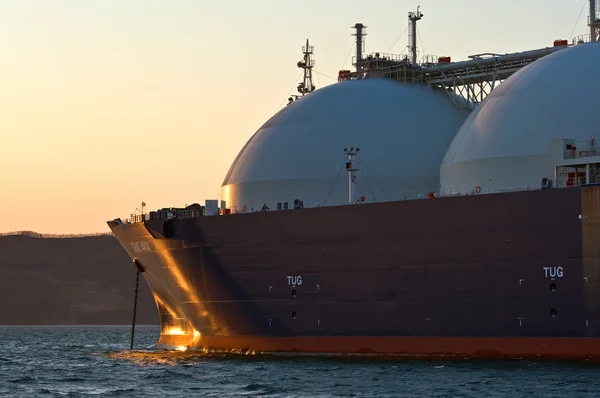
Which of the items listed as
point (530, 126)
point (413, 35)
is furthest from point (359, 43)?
point (530, 126)

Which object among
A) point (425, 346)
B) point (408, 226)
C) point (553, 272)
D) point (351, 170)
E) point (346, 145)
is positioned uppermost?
point (346, 145)

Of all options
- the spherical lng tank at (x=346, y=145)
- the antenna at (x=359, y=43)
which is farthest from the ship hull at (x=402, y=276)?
the antenna at (x=359, y=43)

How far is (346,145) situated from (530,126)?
1131 cm

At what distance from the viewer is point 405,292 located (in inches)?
1877

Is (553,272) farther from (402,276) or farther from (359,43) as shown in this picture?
(359,43)

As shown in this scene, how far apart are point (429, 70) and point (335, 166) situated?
873 cm

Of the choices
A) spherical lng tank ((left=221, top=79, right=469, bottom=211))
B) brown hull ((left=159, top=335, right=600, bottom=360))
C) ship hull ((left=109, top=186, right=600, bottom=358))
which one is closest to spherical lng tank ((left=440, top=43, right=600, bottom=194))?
ship hull ((left=109, top=186, right=600, bottom=358))

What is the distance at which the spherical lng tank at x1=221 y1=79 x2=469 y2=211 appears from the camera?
56281 mm

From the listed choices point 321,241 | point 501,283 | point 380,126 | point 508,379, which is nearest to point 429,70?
point 380,126

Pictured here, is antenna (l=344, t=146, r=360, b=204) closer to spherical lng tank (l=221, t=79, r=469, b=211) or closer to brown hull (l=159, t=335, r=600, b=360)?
spherical lng tank (l=221, t=79, r=469, b=211)

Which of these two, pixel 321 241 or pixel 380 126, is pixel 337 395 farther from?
pixel 380 126

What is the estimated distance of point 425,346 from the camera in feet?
155

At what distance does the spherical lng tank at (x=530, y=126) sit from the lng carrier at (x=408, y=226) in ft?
0.23

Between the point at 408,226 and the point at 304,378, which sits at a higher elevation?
the point at 408,226
